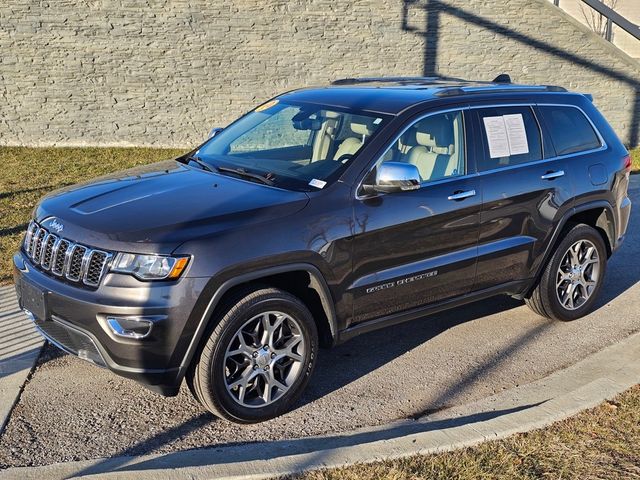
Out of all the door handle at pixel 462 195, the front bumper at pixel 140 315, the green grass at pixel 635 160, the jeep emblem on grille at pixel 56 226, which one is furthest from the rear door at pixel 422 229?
the green grass at pixel 635 160

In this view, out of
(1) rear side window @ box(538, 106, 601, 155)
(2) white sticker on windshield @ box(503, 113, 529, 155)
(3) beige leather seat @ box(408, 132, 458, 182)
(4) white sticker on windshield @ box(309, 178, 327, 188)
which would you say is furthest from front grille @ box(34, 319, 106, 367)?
(1) rear side window @ box(538, 106, 601, 155)

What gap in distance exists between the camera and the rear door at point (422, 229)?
4.39 meters

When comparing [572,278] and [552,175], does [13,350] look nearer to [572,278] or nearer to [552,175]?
[552,175]

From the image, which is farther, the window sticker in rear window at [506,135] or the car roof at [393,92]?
the window sticker in rear window at [506,135]

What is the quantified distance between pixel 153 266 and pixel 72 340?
2.29 ft

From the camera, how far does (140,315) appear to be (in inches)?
144

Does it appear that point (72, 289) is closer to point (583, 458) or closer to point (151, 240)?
point (151, 240)

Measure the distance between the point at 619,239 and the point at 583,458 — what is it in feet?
9.54

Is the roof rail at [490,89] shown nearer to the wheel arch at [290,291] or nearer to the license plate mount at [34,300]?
the wheel arch at [290,291]

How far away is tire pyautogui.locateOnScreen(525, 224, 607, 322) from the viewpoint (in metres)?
5.58

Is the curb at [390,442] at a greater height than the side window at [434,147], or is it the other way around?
the side window at [434,147]

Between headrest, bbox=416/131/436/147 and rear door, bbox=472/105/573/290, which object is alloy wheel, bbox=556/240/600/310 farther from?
headrest, bbox=416/131/436/147

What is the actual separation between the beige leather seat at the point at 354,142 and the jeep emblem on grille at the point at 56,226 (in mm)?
1673

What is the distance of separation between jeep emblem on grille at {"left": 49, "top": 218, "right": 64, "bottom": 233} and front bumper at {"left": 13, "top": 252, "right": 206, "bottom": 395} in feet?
1.17
